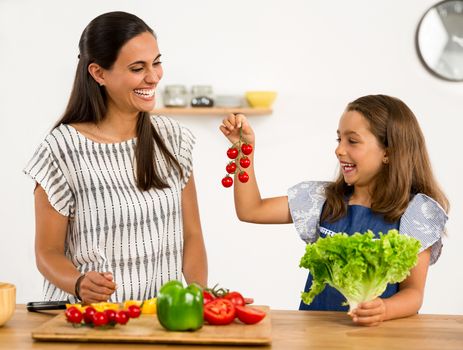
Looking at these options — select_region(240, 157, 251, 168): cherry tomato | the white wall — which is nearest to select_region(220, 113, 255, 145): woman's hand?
select_region(240, 157, 251, 168): cherry tomato

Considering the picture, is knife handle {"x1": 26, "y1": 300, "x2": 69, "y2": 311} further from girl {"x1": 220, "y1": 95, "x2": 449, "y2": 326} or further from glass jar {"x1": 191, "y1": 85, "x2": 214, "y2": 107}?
glass jar {"x1": 191, "y1": 85, "x2": 214, "y2": 107}

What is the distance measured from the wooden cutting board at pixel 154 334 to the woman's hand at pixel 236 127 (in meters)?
0.68

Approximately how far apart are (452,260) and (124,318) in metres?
3.72

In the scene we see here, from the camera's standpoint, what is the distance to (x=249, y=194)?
2742 millimetres

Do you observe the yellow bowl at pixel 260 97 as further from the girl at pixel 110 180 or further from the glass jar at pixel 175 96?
the girl at pixel 110 180

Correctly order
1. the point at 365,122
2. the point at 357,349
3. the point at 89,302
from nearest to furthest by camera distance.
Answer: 1. the point at 357,349
2. the point at 89,302
3. the point at 365,122

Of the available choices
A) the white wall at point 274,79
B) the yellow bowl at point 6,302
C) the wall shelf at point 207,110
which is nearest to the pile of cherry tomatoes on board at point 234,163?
the yellow bowl at point 6,302

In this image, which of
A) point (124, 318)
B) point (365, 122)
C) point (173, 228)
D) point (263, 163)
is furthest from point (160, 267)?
point (263, 163)

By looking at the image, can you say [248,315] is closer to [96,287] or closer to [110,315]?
[110,315]

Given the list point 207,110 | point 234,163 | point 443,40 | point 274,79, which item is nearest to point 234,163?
point 234,163

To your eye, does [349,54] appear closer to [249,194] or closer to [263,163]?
[263,163]

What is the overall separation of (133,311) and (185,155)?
83 centimetres

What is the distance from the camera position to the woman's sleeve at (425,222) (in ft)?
8.15

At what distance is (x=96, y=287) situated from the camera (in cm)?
223
